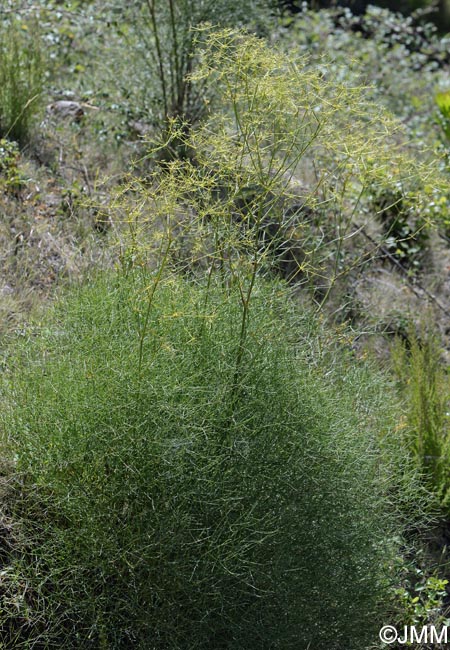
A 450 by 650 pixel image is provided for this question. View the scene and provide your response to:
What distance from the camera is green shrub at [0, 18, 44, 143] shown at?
503cm

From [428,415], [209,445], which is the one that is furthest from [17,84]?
[209,445]

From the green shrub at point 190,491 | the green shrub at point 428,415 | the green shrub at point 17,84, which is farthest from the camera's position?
the green shrub at point 17,84

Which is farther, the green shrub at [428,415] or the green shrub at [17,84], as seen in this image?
the green shrub at [17,84]

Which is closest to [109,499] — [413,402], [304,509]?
[304,509]

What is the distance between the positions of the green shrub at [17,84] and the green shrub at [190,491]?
8.35ft

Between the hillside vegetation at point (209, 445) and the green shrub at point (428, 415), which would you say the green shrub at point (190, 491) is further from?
the green shrub at point (428, 415)

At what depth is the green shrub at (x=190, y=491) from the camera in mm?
2428

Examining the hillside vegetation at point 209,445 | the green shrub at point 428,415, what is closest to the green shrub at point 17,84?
the hillside vegetation at point 209,445

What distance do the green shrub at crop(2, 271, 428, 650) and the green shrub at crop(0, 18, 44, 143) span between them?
255cm

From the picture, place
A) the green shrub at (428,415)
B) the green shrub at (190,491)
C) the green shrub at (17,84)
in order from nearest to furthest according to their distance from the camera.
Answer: the green shrub at (190,491) → the green shrub at (428,415) → the green shrub at (17,84)

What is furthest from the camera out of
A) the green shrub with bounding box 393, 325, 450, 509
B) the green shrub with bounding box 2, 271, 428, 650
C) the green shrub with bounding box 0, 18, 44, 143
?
the green shrub with bounding box 0, 18, 44, 143

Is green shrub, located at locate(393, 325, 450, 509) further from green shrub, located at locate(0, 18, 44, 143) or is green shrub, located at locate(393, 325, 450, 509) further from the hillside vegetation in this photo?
green shrub, located at locate(0, 18, 44, 143)

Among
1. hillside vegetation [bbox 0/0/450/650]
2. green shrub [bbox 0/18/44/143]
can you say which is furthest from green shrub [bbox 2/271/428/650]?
green shrub [bbox 0/18/44/143]

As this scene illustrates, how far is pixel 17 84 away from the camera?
5.06 metres
